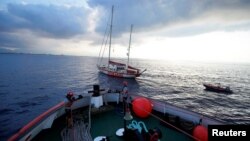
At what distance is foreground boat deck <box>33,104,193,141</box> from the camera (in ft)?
22.6

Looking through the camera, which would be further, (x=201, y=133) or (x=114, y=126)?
(x=114, y=126)

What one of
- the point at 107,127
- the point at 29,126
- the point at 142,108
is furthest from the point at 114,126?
the point at 29,126

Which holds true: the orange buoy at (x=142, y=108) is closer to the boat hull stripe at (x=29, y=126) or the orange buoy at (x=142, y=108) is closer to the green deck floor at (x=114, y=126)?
the green deck floor at (x=114, y=126)

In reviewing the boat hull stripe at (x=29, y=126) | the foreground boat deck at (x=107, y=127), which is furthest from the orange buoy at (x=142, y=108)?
the boat hull stripe at (x=29, y=126)

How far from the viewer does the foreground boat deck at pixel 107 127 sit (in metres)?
6.89

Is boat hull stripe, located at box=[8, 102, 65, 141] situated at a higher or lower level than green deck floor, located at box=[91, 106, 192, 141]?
higher

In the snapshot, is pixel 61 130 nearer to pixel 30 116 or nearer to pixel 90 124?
pixel 90 124

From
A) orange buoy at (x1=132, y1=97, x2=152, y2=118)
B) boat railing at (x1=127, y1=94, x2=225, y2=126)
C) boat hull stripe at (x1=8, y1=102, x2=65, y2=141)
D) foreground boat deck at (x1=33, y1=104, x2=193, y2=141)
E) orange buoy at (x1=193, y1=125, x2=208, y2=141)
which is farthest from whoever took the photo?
orange buoy at (x1=132, y1=97, x2=152, y2=118)

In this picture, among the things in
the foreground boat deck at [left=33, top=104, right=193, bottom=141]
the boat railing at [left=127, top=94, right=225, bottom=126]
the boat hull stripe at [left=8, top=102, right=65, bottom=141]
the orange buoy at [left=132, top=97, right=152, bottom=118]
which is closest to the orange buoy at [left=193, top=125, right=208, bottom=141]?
the foreground boat deck at [left=33, top=104, right=193, bottom=141]

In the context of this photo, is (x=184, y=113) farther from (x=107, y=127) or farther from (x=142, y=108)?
(x=107, y=127)

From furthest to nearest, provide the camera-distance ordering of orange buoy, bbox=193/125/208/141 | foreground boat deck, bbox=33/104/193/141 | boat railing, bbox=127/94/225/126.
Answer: boat railing, bbox=127/94/225/126 → foreground boat deck, bbox=33/104/193/141 → orange buoy, bbox=193/125/208/141

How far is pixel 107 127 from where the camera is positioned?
7.74 m

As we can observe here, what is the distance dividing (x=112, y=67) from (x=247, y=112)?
131 ft

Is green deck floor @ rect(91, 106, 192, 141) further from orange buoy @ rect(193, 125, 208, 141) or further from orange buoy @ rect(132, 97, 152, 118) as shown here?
orange buoy @ rect(193, 125, 208, 141)
